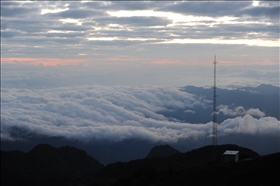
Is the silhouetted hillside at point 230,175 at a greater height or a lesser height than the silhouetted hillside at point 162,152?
greater

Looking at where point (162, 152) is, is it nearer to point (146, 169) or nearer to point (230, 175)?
point (146, 169)

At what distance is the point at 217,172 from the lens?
6197cm

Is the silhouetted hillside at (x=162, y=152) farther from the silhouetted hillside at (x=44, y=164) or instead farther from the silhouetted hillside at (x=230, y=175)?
the silhouetted hillside at (x=230, y=175)

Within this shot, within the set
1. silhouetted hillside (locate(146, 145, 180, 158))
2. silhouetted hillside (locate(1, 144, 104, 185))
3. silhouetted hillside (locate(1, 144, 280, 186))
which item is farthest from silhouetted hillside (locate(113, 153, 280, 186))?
silhouetted hillside (locate(146, 145, 180, 158))

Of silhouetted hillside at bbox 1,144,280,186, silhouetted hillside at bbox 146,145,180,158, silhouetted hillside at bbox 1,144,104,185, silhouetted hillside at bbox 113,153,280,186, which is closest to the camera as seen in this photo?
silhouetted hillside at bbox 113,153,280,186

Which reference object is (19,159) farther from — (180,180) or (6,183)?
(180,180)

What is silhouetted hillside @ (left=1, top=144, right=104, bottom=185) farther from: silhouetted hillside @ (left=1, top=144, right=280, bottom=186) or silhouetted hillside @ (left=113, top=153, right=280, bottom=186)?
silhouetted hillside @ (left=113, top=153, right=280, bottom=186)

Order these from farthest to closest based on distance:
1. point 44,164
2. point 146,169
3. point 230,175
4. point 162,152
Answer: point 162,152
point 44,164
point 146,169
point 230,175

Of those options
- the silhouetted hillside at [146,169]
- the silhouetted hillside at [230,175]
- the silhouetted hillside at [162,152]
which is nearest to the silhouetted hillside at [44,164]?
the silhouetted hillside at [146,169]

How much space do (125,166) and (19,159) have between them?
36902 mm

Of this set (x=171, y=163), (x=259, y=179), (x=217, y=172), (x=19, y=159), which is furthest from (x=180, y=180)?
(x=19, y=159)

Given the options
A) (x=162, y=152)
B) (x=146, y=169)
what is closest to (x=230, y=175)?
(x=146, y=169)

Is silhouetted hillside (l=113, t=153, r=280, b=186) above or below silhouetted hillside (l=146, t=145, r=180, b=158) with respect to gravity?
above

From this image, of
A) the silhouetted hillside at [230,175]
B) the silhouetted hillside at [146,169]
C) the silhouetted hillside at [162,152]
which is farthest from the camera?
the silhouetted hillside at [162,152]
